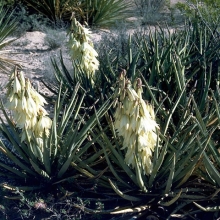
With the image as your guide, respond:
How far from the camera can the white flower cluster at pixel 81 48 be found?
4473mm

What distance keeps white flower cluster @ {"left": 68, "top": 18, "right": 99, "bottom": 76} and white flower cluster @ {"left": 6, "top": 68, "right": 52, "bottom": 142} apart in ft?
4.04

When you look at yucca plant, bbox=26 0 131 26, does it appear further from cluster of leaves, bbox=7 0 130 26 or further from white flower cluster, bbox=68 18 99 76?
white flower cluster, bbox=68 18 99 76

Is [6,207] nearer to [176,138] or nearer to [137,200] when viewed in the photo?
[137,200]

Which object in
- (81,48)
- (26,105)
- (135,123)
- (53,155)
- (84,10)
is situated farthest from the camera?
(84,10)

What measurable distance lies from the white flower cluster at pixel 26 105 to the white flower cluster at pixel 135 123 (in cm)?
64

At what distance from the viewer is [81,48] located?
4523 millimetres

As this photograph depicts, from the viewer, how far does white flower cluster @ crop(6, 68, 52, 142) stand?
320cm

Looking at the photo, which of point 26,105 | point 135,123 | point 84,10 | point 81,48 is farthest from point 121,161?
point 84,10

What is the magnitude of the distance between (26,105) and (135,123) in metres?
0.78

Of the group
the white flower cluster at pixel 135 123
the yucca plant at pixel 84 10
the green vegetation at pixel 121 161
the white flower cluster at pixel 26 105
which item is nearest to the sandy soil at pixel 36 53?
the yucca plant at pixel 84 10

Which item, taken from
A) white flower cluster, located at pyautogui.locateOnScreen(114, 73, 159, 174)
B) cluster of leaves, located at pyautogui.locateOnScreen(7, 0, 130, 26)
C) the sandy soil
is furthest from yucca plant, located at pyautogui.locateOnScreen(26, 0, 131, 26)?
white flower cluster, located at pyautogui.locateOnScreen(114, 73, 159, 174)

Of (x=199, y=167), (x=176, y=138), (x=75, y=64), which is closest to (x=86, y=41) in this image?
(x=75, y=64)

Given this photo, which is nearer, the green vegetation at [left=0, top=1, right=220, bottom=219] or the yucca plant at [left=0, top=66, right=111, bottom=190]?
the green vegetation at [left=0, top=1, right=220, bottom=219]

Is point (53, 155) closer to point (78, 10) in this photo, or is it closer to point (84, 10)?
point (78, 10)
